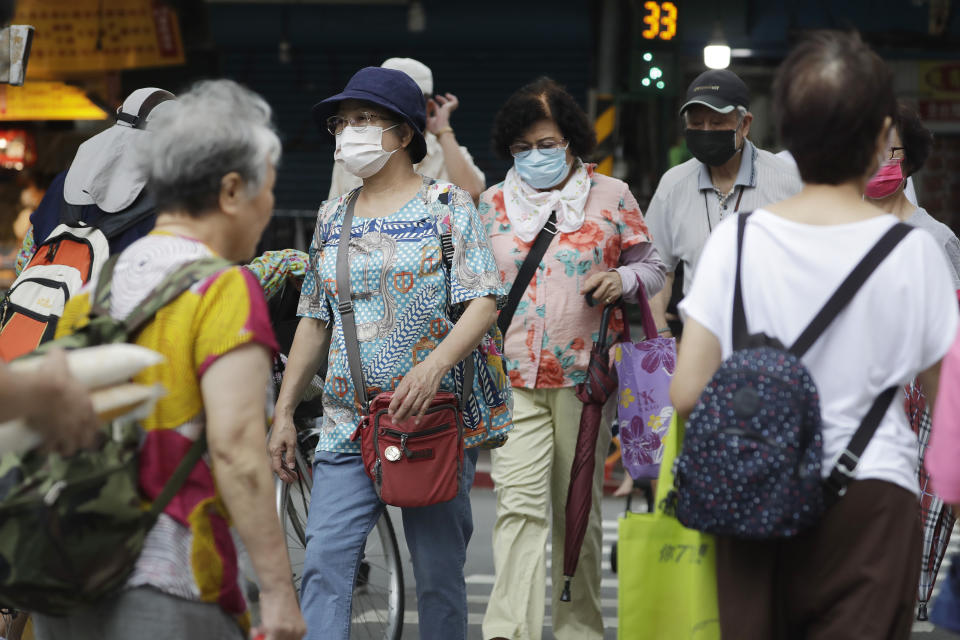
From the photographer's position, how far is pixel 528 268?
5.35m

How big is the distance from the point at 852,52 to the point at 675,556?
1.19 meters

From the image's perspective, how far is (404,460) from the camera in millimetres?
3963

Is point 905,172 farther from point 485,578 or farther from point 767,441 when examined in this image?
point 485,578

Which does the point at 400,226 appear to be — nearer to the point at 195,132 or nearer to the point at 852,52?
the point at 195,132

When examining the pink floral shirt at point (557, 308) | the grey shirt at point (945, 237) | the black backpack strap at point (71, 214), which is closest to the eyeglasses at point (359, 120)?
the black backpack strap at point (71, 214)

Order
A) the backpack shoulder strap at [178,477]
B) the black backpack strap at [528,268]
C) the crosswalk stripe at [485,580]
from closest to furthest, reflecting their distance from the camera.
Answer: the backpack shoulder strap at [178,477] → the black backpack strap at [528,268] → the crosswalk stripe at [485,580]

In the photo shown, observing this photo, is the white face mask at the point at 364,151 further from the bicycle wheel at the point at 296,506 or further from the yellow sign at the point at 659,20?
the yellow sign at the point at 659,20

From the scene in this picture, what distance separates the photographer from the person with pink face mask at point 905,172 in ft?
16.4

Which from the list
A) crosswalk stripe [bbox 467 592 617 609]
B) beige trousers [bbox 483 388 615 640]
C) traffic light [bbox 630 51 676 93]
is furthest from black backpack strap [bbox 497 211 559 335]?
traffic light [bbox 630 51 676 93]

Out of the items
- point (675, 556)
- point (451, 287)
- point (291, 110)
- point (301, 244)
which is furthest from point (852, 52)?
point (291, 110)

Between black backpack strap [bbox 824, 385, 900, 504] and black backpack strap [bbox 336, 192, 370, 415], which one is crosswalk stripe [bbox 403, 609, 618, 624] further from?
black backpack strap [bbox 824, 385, 900, 504]

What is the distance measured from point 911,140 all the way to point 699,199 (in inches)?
35.8

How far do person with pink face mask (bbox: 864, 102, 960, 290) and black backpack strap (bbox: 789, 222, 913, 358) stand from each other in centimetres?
238

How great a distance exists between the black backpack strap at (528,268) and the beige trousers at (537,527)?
0.33 metres
